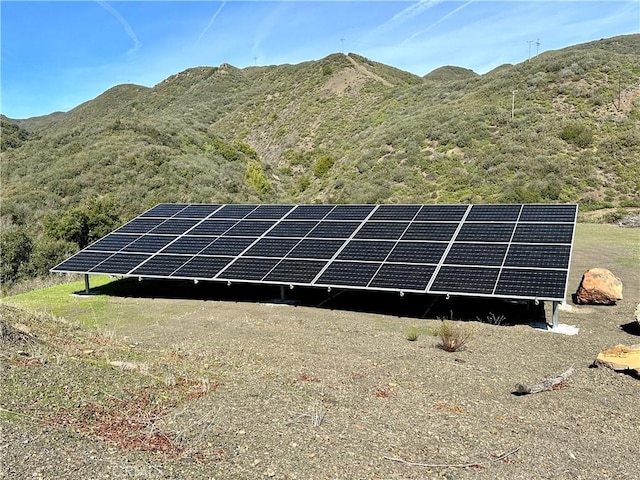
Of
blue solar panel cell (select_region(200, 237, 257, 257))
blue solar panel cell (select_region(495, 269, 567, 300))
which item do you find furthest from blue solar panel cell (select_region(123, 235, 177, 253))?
blue solar panel cell (select_region(495, 269, 567, 300))

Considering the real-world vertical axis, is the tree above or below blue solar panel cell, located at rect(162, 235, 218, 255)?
above

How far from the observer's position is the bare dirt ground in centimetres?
664

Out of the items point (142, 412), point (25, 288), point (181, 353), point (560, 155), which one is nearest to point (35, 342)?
point (181, 353)

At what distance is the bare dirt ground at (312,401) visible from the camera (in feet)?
21.8

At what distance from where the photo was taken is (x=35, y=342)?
10.5 m

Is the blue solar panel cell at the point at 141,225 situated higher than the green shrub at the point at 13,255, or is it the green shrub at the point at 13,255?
the blue solar panel cell at the point at 141,225

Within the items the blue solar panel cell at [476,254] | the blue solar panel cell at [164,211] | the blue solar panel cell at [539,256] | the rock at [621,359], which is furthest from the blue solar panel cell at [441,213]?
the blue solar panel cell at [164,211]

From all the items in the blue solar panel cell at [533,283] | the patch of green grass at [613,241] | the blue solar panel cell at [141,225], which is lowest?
the patch of green grass at [613,241]

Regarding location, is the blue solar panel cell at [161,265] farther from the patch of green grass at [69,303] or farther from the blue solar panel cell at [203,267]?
the patch of green grass at [69,303]

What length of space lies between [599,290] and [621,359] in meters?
5.84

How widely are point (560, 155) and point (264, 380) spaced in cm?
4285

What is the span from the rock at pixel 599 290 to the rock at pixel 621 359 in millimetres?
5294

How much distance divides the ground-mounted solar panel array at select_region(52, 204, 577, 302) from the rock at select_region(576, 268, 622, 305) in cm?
179

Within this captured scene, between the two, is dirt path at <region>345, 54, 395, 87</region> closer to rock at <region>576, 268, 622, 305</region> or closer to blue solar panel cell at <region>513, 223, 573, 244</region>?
blue solar panel cell at <region>513, 223, 573, 244</region>
